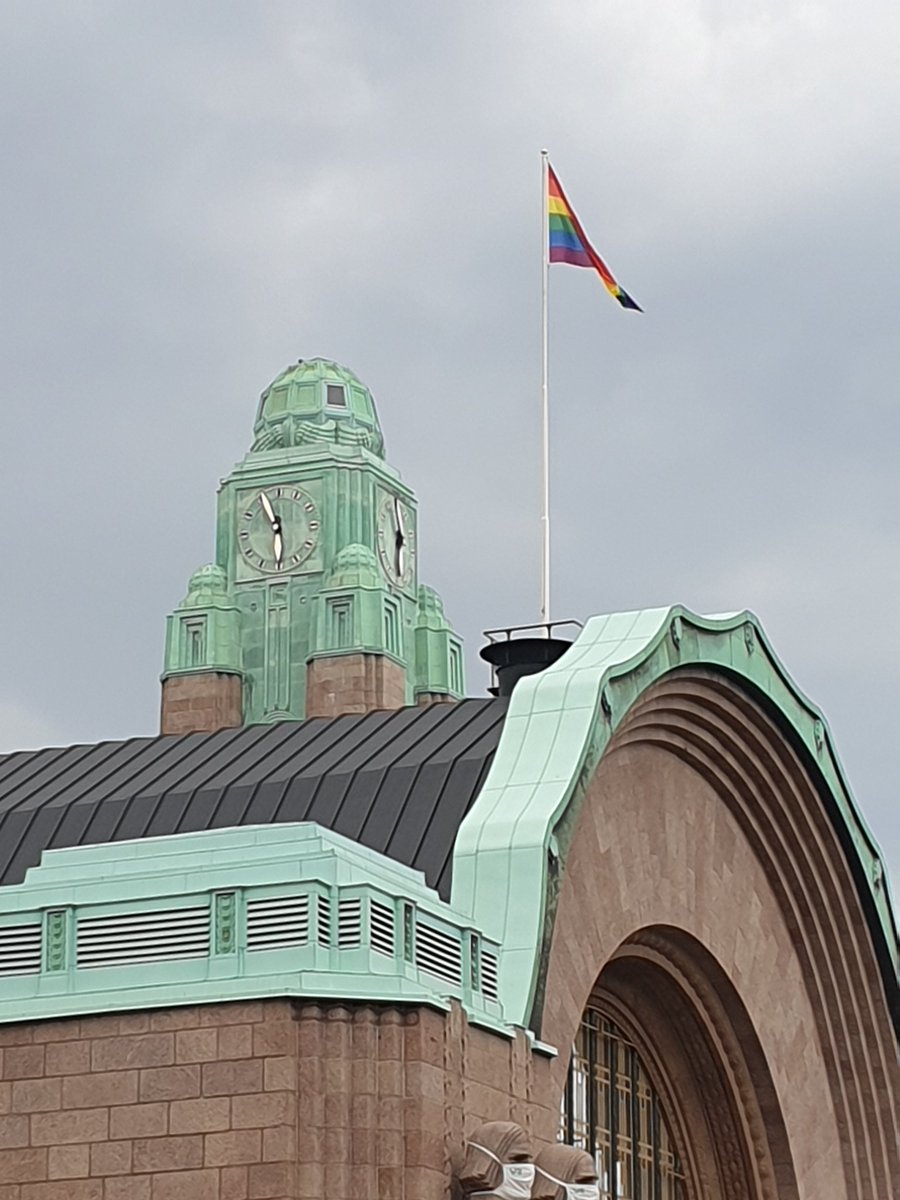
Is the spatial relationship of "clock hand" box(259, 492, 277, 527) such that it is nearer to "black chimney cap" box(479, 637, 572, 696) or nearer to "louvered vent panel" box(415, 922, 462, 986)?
"black chimney cap" box(479, 637, 572, 696)

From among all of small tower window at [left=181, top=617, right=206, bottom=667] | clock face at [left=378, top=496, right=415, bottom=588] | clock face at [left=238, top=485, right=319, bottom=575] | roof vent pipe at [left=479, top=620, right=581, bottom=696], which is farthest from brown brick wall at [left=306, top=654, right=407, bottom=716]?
roof vent pipe at [left=479, top=620, right=581, bottom=696]

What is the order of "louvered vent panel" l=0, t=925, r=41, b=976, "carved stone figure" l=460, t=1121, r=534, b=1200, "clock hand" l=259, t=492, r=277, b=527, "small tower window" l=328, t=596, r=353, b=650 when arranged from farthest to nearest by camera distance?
1. "clock hand" l=259, t=492, r=277, b=527
2. "small tower window" l=328, t=596, r=353, b=650
3. "louvered vent panel" l=0, t=925, r=41, b=976
4. "carved stone figure" l=460, t=1121, r=534, b=1200

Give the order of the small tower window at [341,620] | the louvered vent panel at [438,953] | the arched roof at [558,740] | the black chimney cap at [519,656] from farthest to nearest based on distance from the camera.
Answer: the small tower window at [341,620] < the black chimney cap at [519,656] < the arched roof at [558,740] < the louvered vent panel at [438,953]

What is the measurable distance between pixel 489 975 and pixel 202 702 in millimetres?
33051

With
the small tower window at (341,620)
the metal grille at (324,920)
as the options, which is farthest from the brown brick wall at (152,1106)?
the small tower window at (341,620)

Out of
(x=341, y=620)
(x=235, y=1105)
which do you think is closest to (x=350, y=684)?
(x=341, y=620)

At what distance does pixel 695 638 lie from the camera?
30.3 meters

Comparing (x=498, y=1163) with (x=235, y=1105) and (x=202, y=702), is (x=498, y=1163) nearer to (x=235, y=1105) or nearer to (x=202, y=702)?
(x=235, y=1105)

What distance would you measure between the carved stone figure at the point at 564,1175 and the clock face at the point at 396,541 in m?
35.5

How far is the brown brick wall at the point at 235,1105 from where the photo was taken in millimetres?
21391

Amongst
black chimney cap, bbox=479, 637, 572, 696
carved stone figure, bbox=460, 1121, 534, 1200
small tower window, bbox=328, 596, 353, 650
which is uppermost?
small tower window, bbox=328, 596, 353, 650

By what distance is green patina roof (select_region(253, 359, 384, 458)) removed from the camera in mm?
59281

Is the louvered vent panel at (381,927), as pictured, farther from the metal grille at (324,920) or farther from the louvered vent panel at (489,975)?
the louvered vent panel at (489,975)

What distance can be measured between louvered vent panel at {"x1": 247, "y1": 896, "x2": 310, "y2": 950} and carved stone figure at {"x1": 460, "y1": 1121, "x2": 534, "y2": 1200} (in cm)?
231
